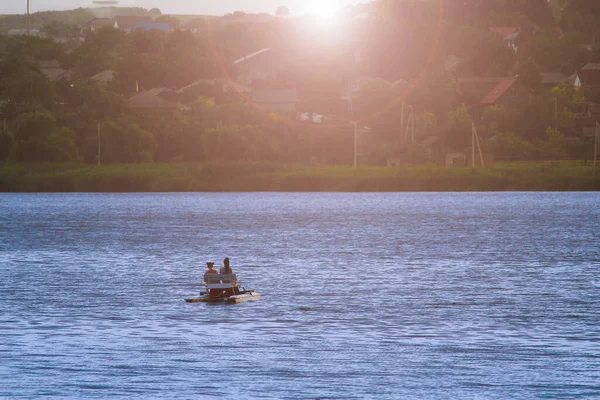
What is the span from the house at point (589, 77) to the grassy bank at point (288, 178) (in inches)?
1581

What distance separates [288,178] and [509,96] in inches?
2034

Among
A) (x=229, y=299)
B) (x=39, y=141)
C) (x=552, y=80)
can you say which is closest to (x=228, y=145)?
(x=39, y=141)

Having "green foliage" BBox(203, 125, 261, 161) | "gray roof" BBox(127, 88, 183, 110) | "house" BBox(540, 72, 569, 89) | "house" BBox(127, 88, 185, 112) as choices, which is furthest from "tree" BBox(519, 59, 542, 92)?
"gray roof" BBox(127, 88, 183, 110)

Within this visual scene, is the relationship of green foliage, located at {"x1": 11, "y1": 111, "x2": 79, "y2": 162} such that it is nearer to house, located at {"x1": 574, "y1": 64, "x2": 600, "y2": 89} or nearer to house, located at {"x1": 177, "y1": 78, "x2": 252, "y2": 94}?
house, located at {"x1": 177, "y1": 78, "x2": 252, "y2": 94}

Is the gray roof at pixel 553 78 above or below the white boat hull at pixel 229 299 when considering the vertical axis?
above

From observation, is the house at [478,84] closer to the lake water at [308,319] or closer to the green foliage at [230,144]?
the green foliage at [230,144]

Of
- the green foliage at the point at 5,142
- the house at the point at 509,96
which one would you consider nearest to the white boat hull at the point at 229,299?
the green foliage at the point at 5,142

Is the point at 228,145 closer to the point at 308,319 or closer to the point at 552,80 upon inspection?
the point at 552,80

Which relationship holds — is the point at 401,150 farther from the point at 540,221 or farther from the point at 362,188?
the point at 540,221

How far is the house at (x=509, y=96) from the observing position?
172750 mm

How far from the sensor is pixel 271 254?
66125 mm

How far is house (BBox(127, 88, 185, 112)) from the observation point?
178 m

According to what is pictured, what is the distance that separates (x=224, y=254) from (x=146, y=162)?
88.8m

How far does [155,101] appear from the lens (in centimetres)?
18100
